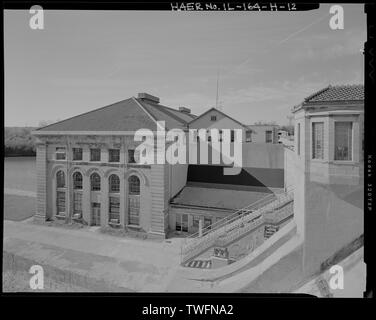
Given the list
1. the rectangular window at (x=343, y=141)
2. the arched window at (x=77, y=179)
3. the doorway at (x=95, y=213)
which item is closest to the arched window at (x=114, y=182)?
the doorway at (x=95, y=213)

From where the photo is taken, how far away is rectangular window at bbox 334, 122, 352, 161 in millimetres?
2584

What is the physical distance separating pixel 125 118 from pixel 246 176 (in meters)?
1.79

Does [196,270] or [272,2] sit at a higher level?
[272,2]

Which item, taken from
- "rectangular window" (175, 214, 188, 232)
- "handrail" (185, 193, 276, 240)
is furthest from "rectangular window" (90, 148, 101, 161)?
"handrail" (185, 193, 276, 240)

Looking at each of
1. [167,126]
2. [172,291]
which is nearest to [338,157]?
[167,126]

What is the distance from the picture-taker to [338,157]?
2656 mm

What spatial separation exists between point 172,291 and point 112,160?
5.93 ft

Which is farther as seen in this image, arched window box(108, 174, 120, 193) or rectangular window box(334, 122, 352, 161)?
arched window box(108, 174, 120, 193)

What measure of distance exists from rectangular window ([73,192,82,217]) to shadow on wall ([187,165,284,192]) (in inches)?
60.2

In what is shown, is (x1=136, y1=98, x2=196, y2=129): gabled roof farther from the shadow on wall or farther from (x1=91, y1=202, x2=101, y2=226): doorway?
(x1=91, y1=202, x2=101, y2=226): doorway

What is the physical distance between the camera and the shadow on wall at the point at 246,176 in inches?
118
